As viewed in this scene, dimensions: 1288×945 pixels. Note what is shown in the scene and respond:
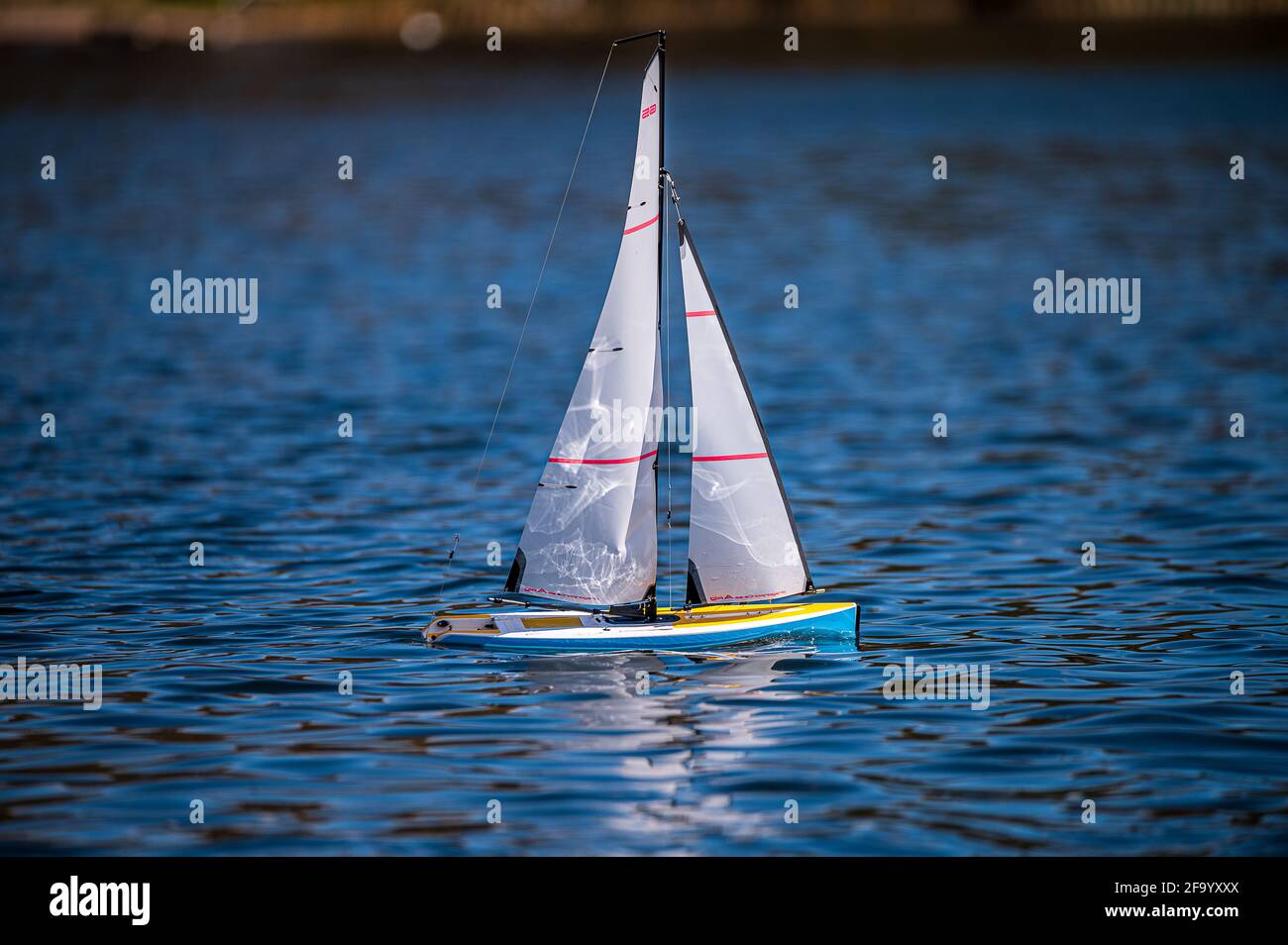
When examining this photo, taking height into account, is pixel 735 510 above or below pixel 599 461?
below

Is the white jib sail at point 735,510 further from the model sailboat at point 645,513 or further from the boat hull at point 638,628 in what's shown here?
the boat hull at point 638,628

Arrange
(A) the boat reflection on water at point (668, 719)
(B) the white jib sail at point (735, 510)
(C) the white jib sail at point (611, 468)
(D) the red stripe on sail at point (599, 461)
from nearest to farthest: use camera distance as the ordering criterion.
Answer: (A) the boat reflection on water at point (668, 719) < (C) the white jib sail at point (611, 468) < (B) the white jib sail at point (735, 510) < (D) the red stripe on sail at point (599, 461)

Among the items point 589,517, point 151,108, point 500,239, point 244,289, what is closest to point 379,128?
point 151,108

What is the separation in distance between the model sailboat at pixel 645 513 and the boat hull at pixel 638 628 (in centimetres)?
2

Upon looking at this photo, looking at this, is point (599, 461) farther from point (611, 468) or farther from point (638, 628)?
point (638, 628)

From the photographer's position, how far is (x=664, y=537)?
130 ft

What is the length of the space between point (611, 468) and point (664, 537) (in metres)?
12.3

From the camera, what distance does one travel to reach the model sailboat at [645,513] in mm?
26812
